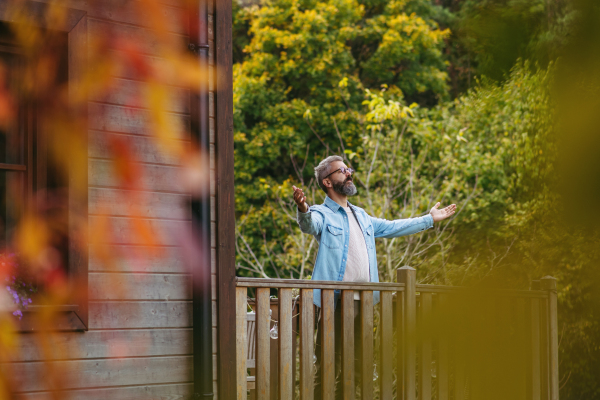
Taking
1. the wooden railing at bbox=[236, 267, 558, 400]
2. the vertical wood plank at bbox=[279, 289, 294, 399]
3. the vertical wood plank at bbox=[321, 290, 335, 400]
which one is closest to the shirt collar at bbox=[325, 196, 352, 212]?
the wooden railing at bbox=[236, 267, 558, 400]

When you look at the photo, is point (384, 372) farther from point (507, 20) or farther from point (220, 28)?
point (507, 20)

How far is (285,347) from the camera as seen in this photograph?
341cm

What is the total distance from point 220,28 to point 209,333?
1.48 meters

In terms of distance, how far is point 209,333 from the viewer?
3.20 metres

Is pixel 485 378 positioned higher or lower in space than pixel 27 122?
lower

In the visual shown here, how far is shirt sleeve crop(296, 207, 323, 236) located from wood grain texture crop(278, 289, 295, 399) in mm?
594

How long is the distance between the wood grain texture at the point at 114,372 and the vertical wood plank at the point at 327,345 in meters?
0.73

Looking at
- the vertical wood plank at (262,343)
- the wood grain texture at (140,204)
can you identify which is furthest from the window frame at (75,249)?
the vertical wood plank at (262,343)

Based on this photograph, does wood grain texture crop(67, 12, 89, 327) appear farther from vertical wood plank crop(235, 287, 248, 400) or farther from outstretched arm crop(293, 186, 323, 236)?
outstretched arm crop(293, 186, 323, 236)

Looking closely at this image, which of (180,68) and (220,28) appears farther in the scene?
(220,28)

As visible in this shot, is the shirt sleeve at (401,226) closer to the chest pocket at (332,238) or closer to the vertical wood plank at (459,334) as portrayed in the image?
the chest pocket at (332,238)

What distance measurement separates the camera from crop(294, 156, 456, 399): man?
4.00 metres

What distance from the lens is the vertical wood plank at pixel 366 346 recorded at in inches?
145

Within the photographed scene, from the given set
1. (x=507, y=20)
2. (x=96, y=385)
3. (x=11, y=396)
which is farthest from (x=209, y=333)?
(x=507, y=20)
